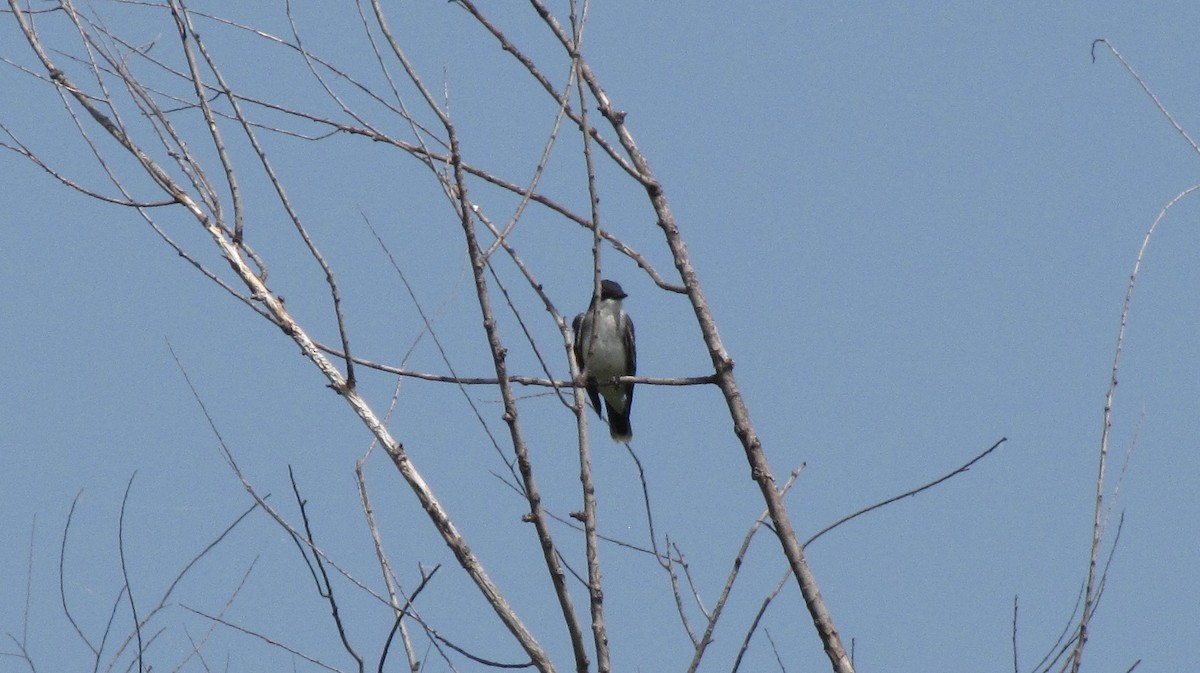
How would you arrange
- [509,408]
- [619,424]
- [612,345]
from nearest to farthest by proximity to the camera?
[509,408] → [612,345] → [619,424]

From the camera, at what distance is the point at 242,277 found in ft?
12.7

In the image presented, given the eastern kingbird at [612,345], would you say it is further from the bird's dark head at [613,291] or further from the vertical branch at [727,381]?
the vertical branch at [727,381]

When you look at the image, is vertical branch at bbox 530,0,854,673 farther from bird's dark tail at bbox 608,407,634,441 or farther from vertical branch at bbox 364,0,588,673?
bird's dark tail at bbox 608,407,634,441

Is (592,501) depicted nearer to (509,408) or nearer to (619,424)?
(509,408)

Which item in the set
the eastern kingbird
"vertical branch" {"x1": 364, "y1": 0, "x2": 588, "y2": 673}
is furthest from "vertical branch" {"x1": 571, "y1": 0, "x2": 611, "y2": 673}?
the eastern kingbird

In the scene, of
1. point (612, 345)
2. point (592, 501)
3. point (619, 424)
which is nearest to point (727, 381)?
point (592, 501)

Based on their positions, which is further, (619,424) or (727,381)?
(619,424)

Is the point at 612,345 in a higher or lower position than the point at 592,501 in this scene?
higher

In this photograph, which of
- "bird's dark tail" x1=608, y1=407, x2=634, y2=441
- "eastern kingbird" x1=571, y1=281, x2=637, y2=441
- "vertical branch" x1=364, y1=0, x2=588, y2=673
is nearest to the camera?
"vertical branch" x1=364, y1=0, x2=588, y2=673

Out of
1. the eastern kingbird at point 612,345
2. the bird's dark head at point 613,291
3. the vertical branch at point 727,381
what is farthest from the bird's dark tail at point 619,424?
the vertical branch at point 727,381

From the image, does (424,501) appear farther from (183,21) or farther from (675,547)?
(183,21)

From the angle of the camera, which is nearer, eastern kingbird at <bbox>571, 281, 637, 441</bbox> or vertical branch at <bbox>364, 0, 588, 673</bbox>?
vertical branch at <bbox>364, 0, 588, 673</bbox>

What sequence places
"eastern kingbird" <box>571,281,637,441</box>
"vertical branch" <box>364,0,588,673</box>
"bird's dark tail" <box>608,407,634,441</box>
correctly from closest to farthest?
"vertical branch" <box>364,0,588,673</box>
"eastern kingbird" <box>571,281,637,441</box>
"bird's dark tail" <box>608,407,634,441</box>

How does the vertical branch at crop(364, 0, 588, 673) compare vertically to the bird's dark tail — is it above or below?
below
